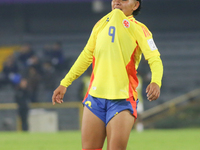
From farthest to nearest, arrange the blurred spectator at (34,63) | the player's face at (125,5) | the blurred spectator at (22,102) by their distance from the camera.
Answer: the blurred spectator at (34,63)
the blurred spectator at (22,102)
the player's face at (125,5)

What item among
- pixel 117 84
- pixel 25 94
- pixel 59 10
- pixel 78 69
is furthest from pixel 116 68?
pixel 59 10

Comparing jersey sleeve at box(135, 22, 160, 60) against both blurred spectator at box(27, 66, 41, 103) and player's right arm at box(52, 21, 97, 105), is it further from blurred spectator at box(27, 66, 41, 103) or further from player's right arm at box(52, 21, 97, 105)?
blurred spectator at box(27, 66, 41, 103)

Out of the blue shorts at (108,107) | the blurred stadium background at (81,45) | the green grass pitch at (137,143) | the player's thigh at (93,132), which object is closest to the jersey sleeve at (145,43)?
the blue shorts at (108,107)

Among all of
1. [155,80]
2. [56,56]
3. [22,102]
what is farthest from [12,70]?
[155,80]

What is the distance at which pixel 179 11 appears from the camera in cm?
1806

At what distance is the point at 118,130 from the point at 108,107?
23 centimetres

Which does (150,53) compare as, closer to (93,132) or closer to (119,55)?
(119,55)

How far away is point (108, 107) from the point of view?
3.64 m

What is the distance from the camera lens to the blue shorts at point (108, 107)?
360cm

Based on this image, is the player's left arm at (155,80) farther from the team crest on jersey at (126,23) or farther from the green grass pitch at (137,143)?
the green grass pitch at (137,143)

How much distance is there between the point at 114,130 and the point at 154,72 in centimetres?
58

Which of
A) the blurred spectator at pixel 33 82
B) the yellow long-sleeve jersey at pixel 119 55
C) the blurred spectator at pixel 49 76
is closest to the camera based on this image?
the yellow long-sleeve jersey at pixel 119 55

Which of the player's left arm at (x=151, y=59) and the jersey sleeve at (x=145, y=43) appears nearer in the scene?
the player's left arm at (x=151, y=59)

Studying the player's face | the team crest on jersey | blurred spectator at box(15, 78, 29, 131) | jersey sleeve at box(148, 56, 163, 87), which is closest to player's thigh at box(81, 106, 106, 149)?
jersey sleeve at box(148, 56, 163, 87)
